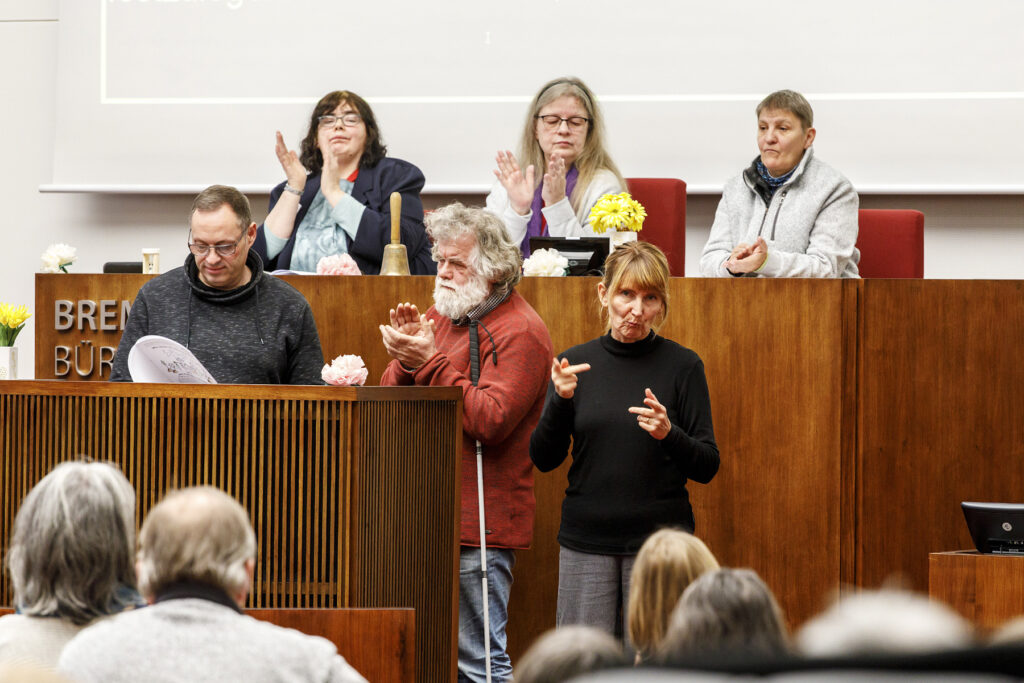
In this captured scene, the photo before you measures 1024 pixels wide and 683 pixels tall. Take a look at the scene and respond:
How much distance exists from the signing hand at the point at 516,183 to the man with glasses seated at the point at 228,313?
99 centimetres

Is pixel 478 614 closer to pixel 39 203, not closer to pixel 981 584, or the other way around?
pixel 981 584

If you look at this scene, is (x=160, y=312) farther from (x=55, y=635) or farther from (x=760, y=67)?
(x=760, y=67)

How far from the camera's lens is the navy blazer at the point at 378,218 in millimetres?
4180

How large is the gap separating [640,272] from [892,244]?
173cm

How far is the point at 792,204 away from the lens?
13.2ft

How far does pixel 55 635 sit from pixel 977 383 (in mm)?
2764

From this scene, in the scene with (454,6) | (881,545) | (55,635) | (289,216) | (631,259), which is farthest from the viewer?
(454,6)

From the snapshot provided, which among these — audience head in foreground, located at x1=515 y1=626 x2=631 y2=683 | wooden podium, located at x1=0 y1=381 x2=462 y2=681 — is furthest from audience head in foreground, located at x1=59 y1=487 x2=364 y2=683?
wooden podium, located at x1=0 y1=381 x2=462 y2=681

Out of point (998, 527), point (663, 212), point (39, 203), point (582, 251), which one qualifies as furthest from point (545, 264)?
point (39, 203)

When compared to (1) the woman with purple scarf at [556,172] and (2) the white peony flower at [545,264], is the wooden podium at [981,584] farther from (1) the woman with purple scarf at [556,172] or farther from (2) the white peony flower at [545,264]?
(1) the woman with purple scarf at [556,172]

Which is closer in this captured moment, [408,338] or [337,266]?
[408,338]

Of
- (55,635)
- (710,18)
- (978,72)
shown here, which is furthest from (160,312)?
(978,72)

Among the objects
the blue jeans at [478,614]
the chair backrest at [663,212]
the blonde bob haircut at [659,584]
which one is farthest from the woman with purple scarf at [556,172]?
the blonde bob haircut at [659,584]

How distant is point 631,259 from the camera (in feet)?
9.84
